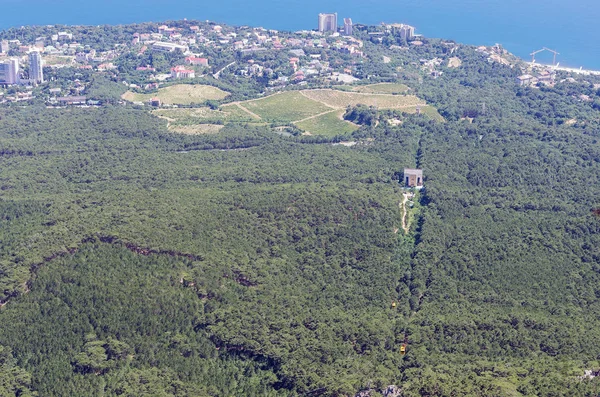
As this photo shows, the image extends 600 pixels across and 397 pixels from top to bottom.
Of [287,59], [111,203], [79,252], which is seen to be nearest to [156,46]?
[287,59]

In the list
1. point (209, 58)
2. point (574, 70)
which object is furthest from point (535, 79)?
point (209, 58)

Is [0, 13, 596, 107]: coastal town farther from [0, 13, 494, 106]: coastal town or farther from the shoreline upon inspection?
the shoreline

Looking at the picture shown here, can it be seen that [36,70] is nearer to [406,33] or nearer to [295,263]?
[406,33]

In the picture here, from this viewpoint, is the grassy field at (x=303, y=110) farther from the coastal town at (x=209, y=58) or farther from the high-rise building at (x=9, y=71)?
the high-rise building at (x=9, y=71)

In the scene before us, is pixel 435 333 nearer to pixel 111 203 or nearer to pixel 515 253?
pixel 515 253

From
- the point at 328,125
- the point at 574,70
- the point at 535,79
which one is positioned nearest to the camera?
the point at 328,125
